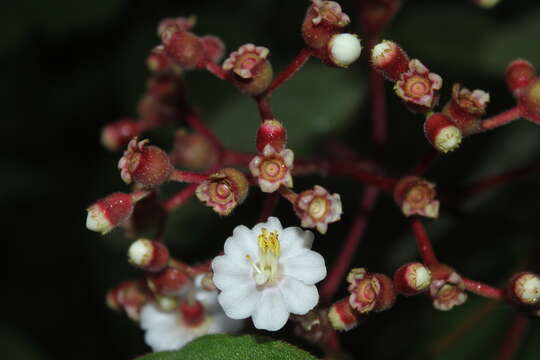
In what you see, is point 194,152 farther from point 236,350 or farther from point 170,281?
point 236,350

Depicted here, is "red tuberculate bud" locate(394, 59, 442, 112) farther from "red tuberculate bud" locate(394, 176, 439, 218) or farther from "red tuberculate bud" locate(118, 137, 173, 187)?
"red tuberculate bud" locate(118, 137, 173, 187)

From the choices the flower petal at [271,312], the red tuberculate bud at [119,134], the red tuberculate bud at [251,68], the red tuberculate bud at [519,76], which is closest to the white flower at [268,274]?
the flower petal at [271,312]

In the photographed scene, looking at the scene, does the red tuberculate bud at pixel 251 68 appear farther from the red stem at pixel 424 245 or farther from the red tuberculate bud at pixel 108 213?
the red stem at pixel 424 245

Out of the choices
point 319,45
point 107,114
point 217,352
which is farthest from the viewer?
point 107,114

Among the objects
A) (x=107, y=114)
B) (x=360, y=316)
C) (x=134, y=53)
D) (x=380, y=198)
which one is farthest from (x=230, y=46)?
(x=360, y=316)

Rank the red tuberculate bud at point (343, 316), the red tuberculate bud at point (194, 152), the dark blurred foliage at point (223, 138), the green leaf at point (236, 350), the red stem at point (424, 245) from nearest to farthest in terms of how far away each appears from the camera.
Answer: the green leaf at point (236, 350) < the red tuberculate bud at point (343, 316) < the red stem at point (424, 245) < the red tuberculate bud at point (194, 152) < the dark blurred foliage at point (223, 138)

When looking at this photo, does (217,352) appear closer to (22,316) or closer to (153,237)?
(153,237)

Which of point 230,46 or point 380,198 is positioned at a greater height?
point 230,46

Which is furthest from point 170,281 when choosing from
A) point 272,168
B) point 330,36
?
point 330,36
